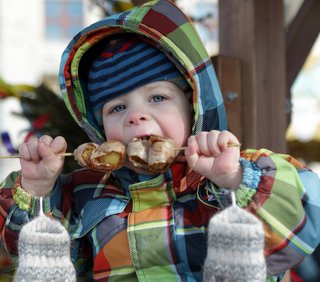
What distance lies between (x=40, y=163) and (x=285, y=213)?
0.51 meters

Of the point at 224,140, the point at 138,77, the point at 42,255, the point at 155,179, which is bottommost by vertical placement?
the point at 42,255

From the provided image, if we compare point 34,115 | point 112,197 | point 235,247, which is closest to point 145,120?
point 112,197

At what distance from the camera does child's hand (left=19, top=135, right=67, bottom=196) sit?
128cm

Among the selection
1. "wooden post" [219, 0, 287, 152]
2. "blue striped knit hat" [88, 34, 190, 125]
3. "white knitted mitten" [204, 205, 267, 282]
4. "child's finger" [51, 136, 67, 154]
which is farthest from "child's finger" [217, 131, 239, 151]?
"wooden post" [219, 0, 287, 152]

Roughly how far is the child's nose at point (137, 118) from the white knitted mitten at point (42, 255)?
268mm

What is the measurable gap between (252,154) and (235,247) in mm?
255

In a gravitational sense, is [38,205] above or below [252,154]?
below

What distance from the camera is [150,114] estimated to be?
4.18ft

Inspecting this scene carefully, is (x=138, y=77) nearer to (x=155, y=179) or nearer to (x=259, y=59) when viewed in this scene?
(x=155, y=179)

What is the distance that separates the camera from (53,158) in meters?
1.28

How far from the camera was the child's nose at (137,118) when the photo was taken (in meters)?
1.26

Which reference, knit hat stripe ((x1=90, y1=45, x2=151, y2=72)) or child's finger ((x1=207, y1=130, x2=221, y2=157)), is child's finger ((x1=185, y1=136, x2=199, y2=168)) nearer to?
child's finger ((x1=207, y1=130, x2=221, y2=157))

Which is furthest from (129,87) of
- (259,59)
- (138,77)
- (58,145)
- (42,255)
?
(259,59)

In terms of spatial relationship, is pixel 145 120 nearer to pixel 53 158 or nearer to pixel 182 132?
pixel 182 132
